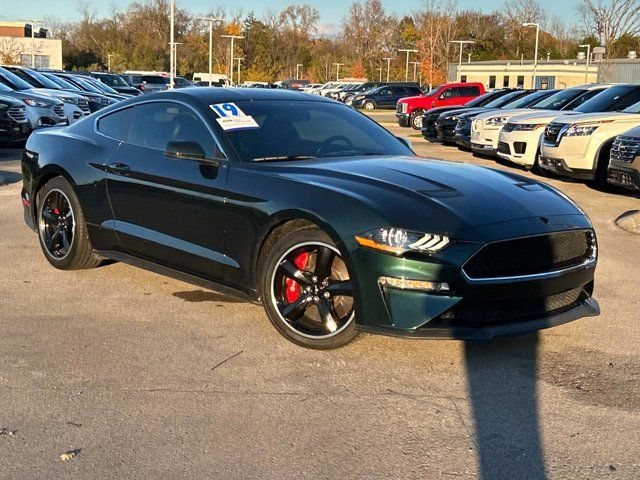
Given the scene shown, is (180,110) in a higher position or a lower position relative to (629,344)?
higher

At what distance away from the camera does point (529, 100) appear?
18.5m

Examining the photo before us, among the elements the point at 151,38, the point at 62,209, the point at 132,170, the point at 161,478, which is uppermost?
the point at 151,38

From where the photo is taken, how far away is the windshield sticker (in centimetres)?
516

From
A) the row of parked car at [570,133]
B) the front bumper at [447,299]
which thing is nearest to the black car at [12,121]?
the row of parked car at [570,133]

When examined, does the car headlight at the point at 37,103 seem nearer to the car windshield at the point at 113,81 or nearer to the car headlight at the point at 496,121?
the car headlight at the point at 496,121

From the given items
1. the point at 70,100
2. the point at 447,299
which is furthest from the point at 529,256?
the point at 70,100

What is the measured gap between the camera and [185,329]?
192 inches

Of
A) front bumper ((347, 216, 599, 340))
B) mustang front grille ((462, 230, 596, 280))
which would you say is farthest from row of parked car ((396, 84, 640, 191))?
front bumper ((347, 216, 599, 340))

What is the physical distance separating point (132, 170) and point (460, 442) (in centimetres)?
321

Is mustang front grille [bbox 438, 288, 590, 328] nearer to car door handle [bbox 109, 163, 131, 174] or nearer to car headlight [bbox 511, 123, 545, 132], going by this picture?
car door handle [bbox 109, 163, 131, 174]

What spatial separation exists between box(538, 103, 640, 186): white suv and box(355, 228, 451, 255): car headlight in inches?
→ 328

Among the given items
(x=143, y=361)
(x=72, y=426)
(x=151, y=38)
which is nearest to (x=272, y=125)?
(x=143, y=361)

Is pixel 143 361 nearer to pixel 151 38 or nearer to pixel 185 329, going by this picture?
→ pixel 185 329

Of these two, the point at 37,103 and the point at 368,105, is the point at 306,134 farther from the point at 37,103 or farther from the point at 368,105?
the point at 368,105
